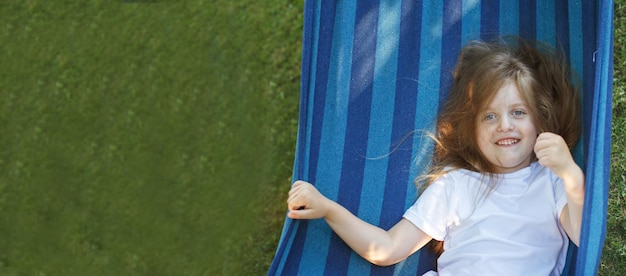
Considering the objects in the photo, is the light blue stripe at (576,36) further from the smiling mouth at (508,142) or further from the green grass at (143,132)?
the green grass at (143,132)

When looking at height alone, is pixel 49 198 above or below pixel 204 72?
below

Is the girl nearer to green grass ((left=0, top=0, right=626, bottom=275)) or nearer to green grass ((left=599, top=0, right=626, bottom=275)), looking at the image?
green grass ((left=599, top=0, right=626, bottom=275))

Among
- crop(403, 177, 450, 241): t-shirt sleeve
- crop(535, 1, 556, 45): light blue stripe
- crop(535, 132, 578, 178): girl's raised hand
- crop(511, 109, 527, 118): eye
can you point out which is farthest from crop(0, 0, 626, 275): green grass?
crop(535, 132, 578, 178): girl's raised hand

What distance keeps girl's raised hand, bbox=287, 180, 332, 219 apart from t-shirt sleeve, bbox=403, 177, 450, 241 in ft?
0.94

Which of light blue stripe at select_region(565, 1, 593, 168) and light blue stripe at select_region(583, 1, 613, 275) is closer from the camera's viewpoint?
light blue stripe at select_region(583, 1, 613, 275)

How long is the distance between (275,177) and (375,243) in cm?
134

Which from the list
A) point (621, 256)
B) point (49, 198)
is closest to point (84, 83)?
point (49, 198)

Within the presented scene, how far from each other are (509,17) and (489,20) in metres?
0.07

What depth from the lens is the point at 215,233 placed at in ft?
12.3

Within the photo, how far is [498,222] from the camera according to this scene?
2447mm

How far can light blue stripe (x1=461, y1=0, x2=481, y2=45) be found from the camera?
9.39 feet

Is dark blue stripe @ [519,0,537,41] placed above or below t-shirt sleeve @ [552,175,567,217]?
above

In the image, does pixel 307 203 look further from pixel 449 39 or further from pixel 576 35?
pixel 576 35

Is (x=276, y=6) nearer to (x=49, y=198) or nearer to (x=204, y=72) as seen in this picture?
(x=204, y=72)
